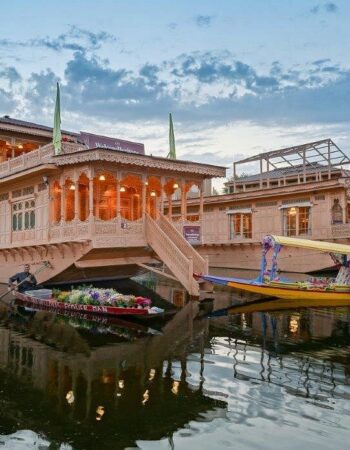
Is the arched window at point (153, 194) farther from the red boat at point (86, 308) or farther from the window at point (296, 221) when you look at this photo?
the window at point (296, 221)

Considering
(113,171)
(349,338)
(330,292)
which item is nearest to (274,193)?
(330,292)

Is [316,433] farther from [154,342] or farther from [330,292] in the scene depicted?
[330,292]

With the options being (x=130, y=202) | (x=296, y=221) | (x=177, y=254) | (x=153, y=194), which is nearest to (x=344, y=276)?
(x=177, y=254)

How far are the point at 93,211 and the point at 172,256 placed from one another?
13.8ft

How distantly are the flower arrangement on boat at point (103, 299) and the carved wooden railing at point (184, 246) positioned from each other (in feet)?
16.2

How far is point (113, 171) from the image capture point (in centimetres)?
2050

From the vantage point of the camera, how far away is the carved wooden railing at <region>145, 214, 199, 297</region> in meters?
19.9

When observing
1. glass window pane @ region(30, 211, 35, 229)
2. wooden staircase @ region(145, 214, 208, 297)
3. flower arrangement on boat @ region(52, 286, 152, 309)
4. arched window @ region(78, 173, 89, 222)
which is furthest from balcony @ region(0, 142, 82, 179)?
flower arrangement on boat @ region(52, 286, 152, 309)

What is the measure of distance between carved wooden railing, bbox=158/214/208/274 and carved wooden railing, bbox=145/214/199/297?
1045mm

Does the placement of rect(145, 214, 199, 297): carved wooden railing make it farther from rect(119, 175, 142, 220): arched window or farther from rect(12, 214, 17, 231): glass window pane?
rect(12, 214, 17, 231): glass window pane

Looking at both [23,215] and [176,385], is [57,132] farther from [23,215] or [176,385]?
[176,385]

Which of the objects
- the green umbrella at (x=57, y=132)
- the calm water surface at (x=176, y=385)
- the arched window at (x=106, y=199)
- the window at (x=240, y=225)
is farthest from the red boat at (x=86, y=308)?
the window at (x=240, y=225)

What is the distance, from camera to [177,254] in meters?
20.3

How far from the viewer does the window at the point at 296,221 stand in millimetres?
33028
